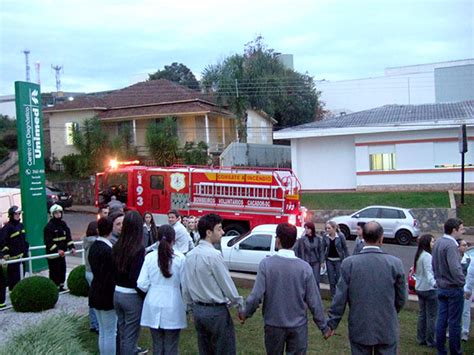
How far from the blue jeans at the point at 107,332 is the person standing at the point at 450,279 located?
401 centimetres

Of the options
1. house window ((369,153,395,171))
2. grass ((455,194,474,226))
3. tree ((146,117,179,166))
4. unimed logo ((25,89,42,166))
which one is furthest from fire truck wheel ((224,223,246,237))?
tree ((146,117,179,166))

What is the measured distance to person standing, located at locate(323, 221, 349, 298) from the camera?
10680 millimetres

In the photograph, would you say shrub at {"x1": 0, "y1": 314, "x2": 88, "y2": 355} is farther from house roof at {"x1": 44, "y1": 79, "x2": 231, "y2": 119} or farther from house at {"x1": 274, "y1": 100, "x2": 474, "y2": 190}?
house roof at {"x1": 44, "y1": 79, "x2": 231, "y2": 119}

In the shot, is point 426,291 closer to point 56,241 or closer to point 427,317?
point 427,317

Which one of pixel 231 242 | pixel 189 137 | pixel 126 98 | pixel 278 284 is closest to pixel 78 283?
pixel 231 242

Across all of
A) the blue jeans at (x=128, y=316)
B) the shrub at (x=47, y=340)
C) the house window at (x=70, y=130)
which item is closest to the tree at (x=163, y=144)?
the house window at (x=70, y=130)

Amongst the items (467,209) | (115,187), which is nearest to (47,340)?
(115,187)

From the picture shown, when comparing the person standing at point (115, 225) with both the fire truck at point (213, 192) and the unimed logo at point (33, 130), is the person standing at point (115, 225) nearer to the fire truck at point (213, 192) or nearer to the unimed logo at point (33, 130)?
the unimed logo at point (33, 130)

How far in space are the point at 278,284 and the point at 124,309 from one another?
67.7 inches

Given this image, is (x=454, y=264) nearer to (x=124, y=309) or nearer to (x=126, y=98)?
(x=124, y=309)

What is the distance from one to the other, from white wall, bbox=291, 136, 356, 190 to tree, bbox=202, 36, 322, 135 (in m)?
7.17

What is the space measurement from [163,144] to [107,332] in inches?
1057

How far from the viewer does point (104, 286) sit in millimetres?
6078

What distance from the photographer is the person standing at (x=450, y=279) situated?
6891mm
